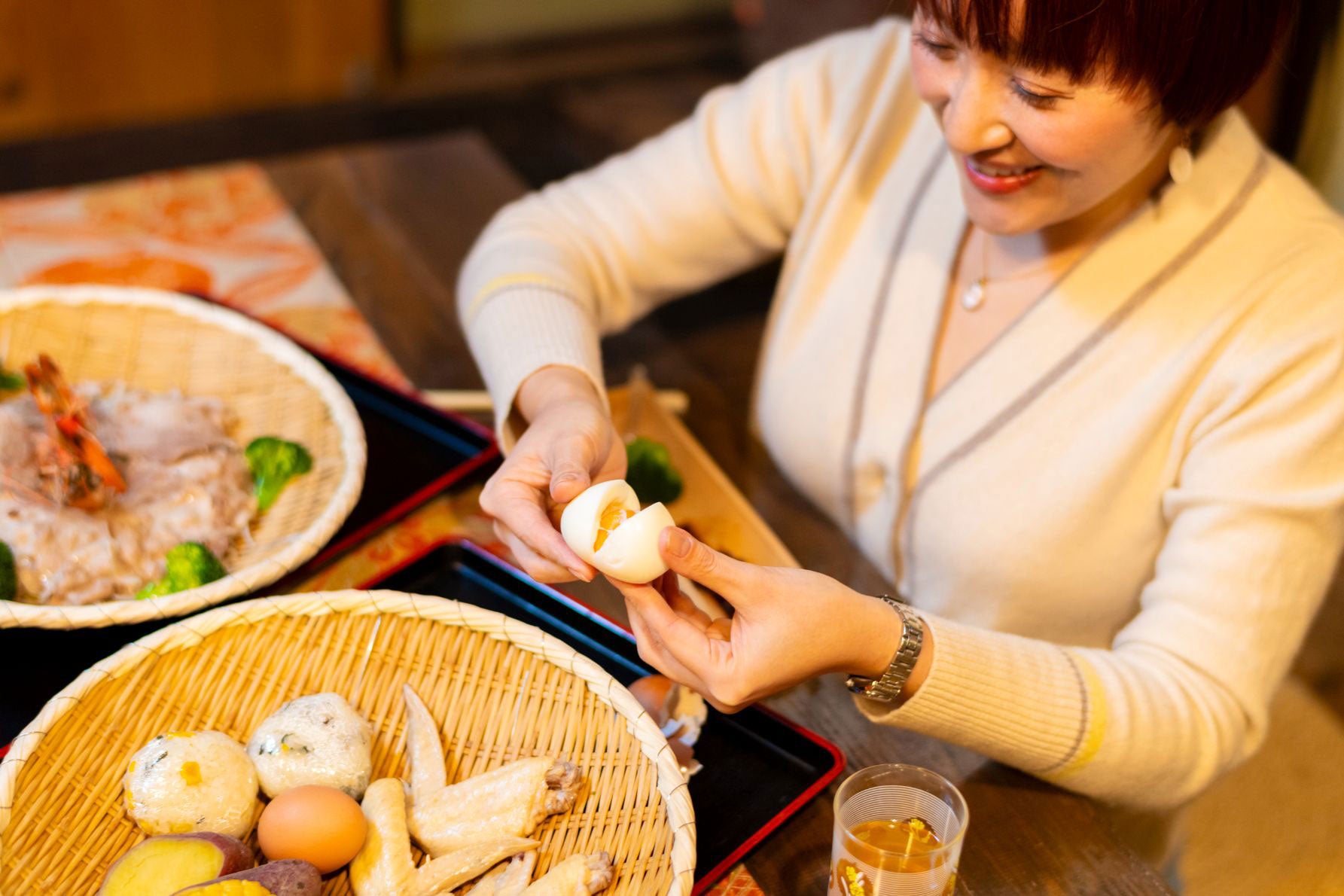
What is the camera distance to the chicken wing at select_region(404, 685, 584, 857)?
972 millimetres

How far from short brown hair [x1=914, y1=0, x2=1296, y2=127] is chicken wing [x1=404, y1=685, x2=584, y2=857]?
76 centimetres

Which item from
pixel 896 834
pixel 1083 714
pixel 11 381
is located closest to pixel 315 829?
pixel 896 834

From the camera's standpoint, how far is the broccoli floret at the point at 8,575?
118 centimetres

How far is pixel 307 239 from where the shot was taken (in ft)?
6.31

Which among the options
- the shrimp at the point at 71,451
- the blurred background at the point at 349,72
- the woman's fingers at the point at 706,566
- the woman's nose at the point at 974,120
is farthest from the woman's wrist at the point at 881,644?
the blurred background at the point at 349,72

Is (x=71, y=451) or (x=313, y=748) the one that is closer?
(x=313, y=748)

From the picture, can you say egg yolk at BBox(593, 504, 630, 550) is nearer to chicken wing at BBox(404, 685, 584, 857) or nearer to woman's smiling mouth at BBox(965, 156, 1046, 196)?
chicken wing at BBox(404, 685, 584, 857)

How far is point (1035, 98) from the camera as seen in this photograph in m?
1.14

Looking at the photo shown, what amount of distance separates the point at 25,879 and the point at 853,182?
3.97 feet

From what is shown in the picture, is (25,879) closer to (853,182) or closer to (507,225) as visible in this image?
(507,225)

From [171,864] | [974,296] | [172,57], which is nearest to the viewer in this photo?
[171,864]

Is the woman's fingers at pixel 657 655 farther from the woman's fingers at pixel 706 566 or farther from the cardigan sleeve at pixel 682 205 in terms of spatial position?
the cardigan sleeve at pixel 682 205

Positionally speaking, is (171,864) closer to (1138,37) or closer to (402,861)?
(402,861)

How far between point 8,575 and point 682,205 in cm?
95
